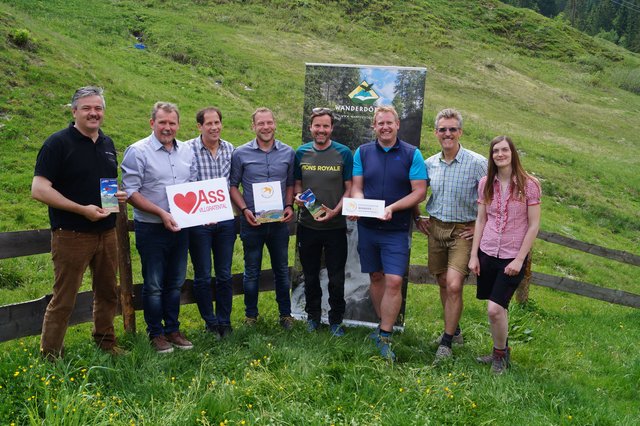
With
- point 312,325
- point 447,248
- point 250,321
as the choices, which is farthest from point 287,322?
point 447,248

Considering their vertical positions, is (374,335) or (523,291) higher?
(374,335)

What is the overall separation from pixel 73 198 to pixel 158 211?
0.86 metres

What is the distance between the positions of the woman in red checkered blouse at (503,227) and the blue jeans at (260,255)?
A: 223cm

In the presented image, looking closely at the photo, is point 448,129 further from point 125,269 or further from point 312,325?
point 125,269

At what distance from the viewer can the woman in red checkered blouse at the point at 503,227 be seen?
5.37 m

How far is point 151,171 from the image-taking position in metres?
5.61

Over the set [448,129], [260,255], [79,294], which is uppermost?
[448,129]

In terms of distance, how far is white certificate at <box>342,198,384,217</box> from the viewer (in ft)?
19.5

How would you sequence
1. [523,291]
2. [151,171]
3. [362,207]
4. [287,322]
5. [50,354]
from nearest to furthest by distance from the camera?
[50,354]
[151,171]
[362,207]
[287,322]
[523,291]

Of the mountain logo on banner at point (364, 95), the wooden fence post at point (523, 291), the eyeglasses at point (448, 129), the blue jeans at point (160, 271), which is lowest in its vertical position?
the wooden fence post at point (523, 291)

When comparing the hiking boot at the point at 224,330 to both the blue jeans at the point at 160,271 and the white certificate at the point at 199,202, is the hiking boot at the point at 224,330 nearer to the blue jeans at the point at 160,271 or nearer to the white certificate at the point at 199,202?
the blue jeans at the point at 160,271

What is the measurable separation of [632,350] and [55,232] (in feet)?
23.0

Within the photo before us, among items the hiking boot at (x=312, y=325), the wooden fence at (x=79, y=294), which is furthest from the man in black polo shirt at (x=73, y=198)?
the hiking boot at (x=312, y=325)

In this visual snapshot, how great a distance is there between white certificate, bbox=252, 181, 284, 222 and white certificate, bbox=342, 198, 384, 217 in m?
0.82
